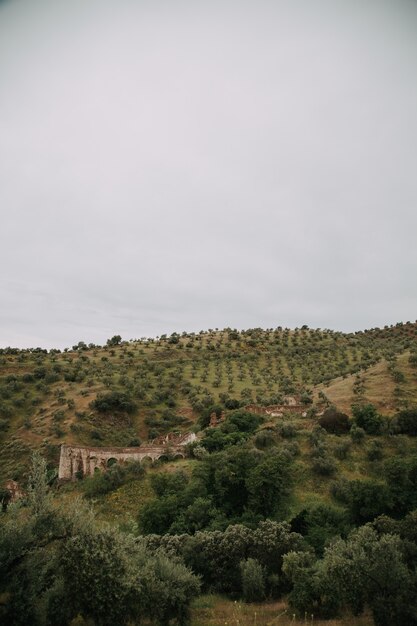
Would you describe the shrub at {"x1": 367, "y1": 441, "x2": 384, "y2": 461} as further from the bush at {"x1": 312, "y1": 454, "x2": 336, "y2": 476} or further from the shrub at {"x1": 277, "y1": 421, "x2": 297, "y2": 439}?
the shrub at {"x1": 277, "y1": 421, "x2": 297, "y2": 439}

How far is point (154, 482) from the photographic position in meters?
39.3

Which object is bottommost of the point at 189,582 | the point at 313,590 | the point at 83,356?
the point at 313,590

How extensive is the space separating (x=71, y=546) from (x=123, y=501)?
2696 centimetres

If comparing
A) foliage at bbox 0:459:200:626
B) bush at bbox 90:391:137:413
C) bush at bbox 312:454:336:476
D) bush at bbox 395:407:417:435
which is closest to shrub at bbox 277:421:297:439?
bush at bbox 312:454:336:476

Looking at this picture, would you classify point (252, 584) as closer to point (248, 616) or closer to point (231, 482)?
point (248, 616)

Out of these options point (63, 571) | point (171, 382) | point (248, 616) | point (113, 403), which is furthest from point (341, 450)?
point (171, 382)

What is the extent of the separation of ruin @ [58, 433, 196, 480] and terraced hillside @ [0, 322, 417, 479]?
5.43 metres

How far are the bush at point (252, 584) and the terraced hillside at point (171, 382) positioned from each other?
1244 inches

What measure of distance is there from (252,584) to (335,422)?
2663 cm

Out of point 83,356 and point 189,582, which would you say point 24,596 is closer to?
point 189,582

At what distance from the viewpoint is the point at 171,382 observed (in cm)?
8300

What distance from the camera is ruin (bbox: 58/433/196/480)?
49.4m

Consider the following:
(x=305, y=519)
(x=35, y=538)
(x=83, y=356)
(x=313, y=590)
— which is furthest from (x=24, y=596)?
(x=83, y=356)

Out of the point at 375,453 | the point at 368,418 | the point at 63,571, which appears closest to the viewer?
the point at 63,571
